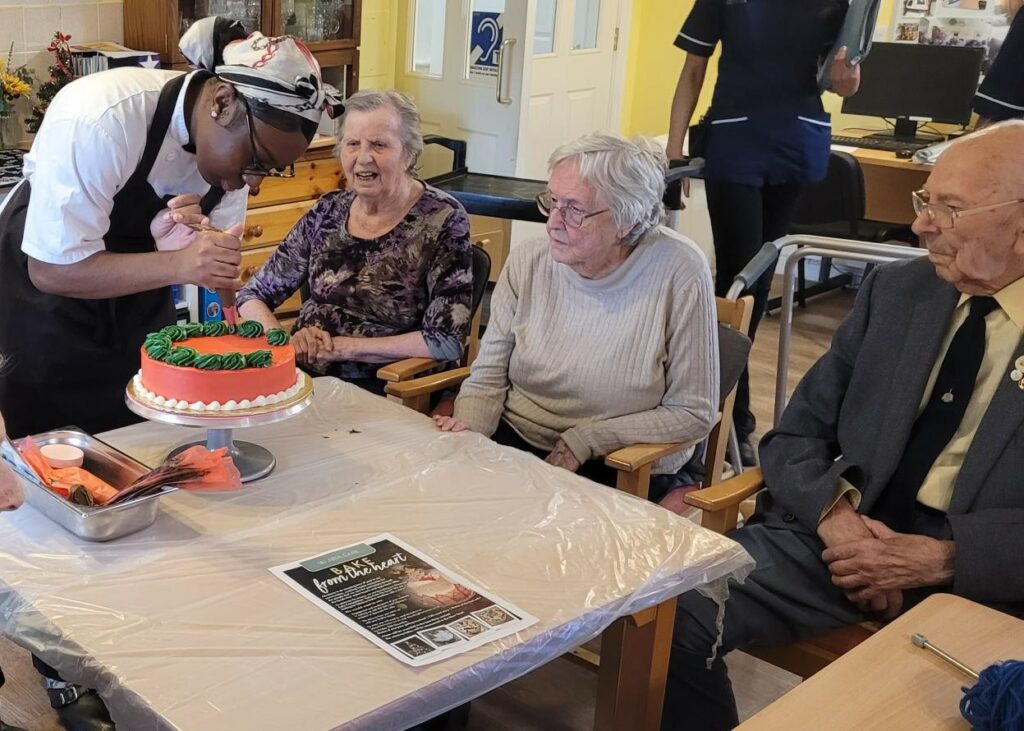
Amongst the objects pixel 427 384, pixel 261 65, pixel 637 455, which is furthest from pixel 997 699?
pixel 427 384

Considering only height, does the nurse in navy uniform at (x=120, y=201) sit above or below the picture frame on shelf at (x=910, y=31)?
below

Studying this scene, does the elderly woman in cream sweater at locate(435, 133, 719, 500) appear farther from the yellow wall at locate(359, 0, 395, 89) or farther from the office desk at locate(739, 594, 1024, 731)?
the yellow wall at locate(359, 0, 395, 89)

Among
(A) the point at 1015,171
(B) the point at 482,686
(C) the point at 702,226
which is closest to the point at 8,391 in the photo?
(B) the point at 482,686

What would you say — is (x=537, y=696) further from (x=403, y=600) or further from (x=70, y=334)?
(x=70, y=334)

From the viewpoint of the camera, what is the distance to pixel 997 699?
119 cm

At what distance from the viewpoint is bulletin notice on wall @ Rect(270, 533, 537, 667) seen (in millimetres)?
1388

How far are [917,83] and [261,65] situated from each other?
12.8 ft

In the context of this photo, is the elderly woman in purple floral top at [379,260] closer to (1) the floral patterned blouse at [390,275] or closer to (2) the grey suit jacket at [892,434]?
(1) the floral patterned blouse at [390,275]

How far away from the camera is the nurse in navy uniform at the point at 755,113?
3365 millimetres

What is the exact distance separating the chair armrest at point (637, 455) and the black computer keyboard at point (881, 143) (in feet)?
10.3

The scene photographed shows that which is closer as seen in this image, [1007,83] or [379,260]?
[379,260]

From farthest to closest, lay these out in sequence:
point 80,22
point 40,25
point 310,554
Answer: point 80,22 → point 40,25 → point 310,554

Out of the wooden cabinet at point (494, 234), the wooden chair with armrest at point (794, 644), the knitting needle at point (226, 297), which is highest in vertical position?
the knitting needle at point (226, 297)

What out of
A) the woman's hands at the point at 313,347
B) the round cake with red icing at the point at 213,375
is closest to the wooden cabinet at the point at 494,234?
the woman's hands at the point at 313,347
